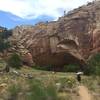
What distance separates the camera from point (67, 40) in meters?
70.8

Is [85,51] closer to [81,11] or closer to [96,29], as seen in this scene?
[96,29]

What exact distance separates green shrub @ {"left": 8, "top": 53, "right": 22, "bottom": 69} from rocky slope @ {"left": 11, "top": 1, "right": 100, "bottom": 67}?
20.5ft

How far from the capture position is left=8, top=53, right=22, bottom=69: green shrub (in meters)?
63.4

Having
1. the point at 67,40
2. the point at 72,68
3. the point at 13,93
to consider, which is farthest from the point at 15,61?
the point at 13,93

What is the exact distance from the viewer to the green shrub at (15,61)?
63.4 meters

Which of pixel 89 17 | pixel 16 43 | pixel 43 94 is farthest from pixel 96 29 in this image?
pixel 43 94

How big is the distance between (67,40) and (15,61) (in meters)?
11.1

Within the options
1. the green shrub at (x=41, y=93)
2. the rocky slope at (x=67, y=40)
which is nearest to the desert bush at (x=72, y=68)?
the rocky slope at (x=67, y=40)

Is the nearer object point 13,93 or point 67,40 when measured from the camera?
point 13,93

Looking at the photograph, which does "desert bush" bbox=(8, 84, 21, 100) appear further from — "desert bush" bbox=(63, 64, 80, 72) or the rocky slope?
the rocky slope

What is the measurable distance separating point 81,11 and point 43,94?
195 ft

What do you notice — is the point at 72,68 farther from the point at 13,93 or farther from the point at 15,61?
the point at 13,93

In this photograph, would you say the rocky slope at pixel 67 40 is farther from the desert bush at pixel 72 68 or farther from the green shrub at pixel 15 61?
the green shrub at pixel 15 61

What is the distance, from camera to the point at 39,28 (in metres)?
75.5
